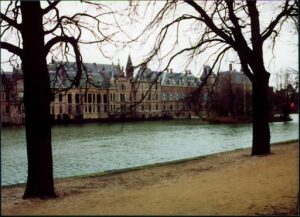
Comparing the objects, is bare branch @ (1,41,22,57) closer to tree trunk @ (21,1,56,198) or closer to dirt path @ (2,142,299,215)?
tree trunk @ (21,1,56,198)

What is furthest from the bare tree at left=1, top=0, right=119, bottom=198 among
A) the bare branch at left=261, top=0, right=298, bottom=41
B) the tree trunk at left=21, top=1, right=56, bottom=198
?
the bare branch at left=261, top=0, right=298, bottom=41

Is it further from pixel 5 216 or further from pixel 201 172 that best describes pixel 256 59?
pixel 5 216

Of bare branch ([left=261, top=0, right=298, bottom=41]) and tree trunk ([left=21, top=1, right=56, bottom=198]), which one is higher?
bare branch ([left=261, top=0, right=298, bottom=41])

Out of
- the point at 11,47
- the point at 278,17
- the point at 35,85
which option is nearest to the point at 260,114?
the point at 278,17

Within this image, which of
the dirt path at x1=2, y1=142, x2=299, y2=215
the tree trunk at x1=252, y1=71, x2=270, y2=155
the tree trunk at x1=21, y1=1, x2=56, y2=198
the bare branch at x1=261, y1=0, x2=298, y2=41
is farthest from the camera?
the tree trunk at x1=252, y1=71, x2=270, y2=155

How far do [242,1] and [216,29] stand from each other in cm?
169

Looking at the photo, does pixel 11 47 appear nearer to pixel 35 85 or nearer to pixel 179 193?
pixel 35 85

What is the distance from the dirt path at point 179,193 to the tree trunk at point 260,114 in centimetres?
273

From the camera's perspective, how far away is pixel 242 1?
49.4 ft

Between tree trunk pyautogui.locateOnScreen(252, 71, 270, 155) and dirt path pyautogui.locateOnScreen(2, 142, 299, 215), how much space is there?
2727mm

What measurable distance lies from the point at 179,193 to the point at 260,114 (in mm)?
8090

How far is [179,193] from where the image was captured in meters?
8.60

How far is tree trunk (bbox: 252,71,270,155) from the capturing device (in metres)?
15.5

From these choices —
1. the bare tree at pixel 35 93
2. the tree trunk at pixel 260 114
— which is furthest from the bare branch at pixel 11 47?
the tree trunk at pixel 260 114
